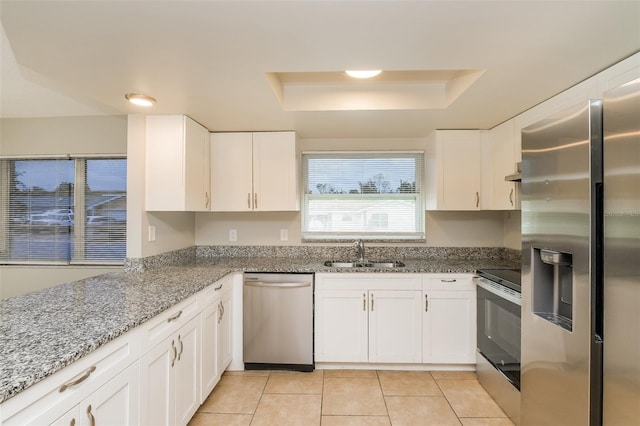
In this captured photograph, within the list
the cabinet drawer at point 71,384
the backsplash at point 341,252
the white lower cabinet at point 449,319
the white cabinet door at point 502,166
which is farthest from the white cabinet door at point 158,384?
the white cabinet door at point 502,166

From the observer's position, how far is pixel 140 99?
6.53 ft

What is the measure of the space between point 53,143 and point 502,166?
173 inches

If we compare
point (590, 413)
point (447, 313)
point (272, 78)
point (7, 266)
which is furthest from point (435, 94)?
point (7, 266)

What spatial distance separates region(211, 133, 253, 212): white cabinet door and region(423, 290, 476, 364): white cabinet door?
191 centimetres

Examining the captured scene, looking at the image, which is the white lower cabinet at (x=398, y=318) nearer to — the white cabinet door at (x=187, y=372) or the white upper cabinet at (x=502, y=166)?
the white upper cabinet at (x=502, y=166)

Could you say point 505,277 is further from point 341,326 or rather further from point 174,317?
point 174,317

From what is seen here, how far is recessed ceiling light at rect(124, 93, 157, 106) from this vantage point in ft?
6.40

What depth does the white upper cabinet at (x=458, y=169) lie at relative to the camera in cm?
272

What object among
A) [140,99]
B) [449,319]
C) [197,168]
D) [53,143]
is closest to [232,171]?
[197,168]

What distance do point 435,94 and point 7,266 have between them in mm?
4504

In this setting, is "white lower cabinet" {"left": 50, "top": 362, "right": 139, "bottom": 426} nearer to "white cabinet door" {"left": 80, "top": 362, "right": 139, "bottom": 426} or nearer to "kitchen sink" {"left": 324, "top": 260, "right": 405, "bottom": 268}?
"white cabinet door" {"left": 80, "top": 362, "right": 139, "bottom": 426}

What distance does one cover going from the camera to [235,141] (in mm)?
2850

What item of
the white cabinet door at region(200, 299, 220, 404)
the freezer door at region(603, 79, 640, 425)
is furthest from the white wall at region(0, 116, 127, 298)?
the freezer door at region(603, 79, 640, 425)

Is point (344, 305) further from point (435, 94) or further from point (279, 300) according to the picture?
point (435, 94)
